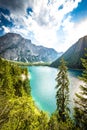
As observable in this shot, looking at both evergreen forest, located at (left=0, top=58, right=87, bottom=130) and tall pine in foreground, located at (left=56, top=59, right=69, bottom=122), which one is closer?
evergreen forest, located at (left=0, top=58, right=87, bottom=130)

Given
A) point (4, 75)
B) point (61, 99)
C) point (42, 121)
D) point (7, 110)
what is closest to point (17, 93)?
point (4, 75)

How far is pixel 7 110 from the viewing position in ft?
37.3

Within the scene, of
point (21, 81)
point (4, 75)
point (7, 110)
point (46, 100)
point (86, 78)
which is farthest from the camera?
point (46, 100)

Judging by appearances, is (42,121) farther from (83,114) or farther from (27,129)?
(83,114)

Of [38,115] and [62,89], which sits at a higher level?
[62,89]

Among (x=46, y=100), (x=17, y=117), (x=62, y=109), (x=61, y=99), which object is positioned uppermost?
(x=17, y=117)

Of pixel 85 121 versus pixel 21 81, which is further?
pixel 21 81

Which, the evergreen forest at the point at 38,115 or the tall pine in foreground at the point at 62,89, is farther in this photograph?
the tall pine in foreground at the point at 62,89

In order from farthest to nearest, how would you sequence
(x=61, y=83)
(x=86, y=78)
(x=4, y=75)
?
(x=4, y=75)
(x=61, y=83)
(x=86, y=78)

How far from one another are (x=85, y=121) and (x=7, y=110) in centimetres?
1132

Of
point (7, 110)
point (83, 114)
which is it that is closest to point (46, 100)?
point (83, 114)

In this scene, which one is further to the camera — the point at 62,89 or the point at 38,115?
the point at 62,89

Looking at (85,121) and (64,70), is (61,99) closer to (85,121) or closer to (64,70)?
(64,70)

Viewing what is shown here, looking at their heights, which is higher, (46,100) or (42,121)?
(42,121)
